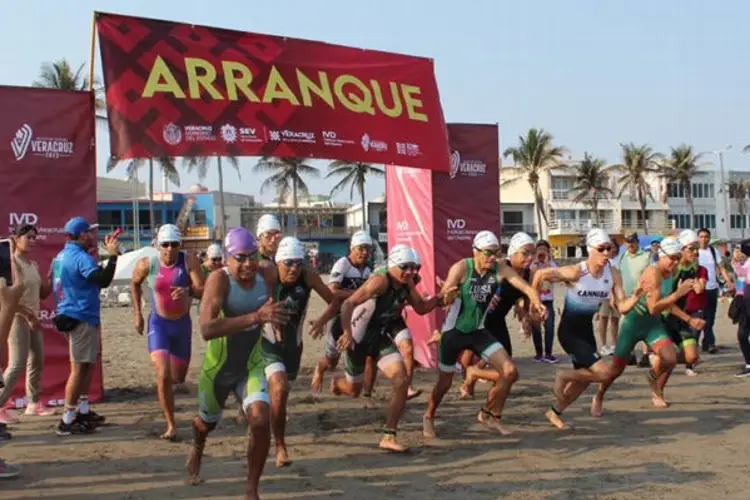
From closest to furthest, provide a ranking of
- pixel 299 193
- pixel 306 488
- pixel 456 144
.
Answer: pixel 306 488, pixel 456 144, pixel 299 193

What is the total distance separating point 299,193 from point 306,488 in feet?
207

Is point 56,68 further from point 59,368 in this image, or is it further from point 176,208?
point 59,368

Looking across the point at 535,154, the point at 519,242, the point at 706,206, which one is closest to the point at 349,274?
the point at 519,242

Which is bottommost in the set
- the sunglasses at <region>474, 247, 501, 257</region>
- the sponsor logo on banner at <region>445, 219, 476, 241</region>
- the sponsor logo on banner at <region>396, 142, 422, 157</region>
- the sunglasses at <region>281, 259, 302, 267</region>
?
the sunglasses at <region>281, 259, 302, 267</region>

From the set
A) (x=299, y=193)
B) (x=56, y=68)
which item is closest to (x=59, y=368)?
(x=56, y=68)

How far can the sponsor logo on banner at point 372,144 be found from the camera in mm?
10102

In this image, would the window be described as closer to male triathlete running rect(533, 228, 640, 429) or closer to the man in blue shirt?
male triathlete running rect(533, 228, 640, 429)

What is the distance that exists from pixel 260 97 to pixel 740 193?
250 ft

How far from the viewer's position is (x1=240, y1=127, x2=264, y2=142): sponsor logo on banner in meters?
9.17

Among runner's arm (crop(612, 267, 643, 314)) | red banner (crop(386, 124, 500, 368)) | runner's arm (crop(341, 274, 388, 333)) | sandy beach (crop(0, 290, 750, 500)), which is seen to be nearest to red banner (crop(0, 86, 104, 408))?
sandy beach (crop(0, 290, 750, 500))

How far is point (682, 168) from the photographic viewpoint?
7219 cm

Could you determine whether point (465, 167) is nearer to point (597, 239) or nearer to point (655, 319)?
point (597, 239)

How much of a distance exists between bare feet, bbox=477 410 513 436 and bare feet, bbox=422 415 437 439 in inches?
21.5

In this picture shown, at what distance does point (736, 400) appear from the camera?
9.11m
